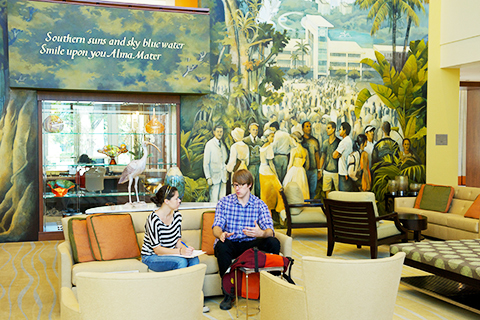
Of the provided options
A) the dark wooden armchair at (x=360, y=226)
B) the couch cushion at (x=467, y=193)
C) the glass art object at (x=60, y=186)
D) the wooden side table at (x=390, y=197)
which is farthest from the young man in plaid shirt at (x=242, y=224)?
the wooden side table at (x=390, y=197)

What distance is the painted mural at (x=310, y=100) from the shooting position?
8.67 metres

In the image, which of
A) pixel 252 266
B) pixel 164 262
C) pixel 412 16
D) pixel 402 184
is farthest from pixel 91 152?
pixel 412 16

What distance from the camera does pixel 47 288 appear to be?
198 inches

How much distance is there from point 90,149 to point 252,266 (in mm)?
4920

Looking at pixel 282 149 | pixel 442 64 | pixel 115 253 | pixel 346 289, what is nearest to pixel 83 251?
pixel 115 253

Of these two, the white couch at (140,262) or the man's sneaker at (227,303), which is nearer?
the white couch at (140,262)

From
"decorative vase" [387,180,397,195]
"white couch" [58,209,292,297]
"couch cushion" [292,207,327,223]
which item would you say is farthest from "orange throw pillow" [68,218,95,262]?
"decorative vase" [387,180,397,195]

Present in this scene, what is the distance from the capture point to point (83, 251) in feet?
14.9

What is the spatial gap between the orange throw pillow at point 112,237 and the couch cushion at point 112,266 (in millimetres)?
124

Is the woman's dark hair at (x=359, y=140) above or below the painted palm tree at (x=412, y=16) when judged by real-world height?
below

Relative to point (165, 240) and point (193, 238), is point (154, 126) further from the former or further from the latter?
point (165, 240)

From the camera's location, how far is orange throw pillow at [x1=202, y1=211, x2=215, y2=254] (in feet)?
16.3

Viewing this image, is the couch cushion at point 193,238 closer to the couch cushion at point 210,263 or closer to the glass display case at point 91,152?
the couch cushion at point 210,263

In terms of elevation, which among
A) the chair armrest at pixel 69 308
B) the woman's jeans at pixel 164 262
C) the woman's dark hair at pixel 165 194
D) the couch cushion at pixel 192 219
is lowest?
the woman's jeans at pixel 164 262
